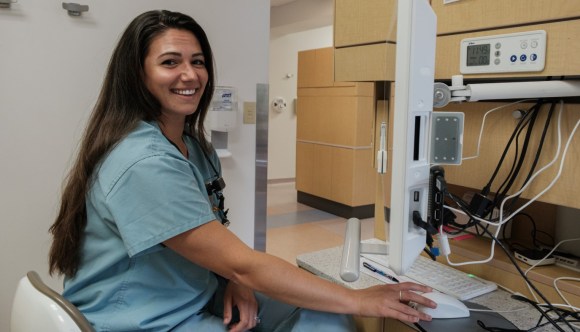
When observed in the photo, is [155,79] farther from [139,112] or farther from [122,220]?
[122,220]

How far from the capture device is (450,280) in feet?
3.95

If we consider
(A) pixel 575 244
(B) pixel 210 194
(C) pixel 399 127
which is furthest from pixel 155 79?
(A) pixel 575 244

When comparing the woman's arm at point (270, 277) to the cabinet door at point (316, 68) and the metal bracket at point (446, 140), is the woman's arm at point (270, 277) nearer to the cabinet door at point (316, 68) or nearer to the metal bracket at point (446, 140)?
the metal bracket at point (446, 140)

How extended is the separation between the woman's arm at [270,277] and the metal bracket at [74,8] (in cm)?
151

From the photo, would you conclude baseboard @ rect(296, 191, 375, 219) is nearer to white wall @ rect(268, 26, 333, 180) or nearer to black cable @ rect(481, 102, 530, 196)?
white wall @ rect(268, 26, 333, 180)

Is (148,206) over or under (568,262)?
over

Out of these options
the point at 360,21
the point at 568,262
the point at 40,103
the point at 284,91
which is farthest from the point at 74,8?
the point at 284,91

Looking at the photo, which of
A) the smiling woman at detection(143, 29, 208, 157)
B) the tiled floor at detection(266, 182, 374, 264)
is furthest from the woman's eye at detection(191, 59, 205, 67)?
the tiled floor at detection(266, 182, 374, 264)

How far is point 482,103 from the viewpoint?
1.32 m

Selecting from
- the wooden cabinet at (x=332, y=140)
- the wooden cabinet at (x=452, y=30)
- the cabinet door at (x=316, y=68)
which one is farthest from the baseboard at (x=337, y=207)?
the wooden cabinet at (x=452, y=30)

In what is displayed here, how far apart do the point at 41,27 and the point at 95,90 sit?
34 cm

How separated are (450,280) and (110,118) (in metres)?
0.99

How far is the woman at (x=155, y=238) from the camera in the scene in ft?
3.07

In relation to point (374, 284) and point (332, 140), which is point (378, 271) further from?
point (332, 140)
